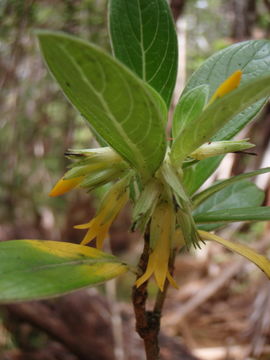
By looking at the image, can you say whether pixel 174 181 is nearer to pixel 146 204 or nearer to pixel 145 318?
pixel 146 204

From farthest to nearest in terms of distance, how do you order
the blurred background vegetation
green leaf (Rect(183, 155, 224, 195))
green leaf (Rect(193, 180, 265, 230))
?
1. the blurred background vegetation
2. green leaf (Rect(193, 180, 265, 230))
3. green leaf (Rect(183, 155, 224, 195))

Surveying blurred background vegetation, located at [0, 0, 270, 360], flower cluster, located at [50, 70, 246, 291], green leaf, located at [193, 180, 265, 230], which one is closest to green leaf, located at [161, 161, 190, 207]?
flower cluster, located at [50, 70, 246, 291]

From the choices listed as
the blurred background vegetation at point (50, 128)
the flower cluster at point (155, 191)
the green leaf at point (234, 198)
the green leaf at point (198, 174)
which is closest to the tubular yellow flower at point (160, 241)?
the flower cluster at point (155, 191)

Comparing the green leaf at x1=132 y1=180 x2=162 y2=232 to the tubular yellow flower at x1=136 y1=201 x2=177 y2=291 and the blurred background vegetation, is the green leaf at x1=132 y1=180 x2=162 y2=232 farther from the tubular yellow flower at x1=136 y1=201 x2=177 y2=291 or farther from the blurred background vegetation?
the blurred background vegetation

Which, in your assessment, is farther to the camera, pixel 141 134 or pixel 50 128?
pixel 50 128

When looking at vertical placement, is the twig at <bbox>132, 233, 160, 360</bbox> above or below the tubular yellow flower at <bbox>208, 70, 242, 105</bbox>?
below

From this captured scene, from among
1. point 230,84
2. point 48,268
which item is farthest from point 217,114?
point 48,268

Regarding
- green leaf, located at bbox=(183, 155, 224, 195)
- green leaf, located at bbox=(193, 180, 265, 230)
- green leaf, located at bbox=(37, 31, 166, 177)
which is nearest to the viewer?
green leaf, located at bbox=(37, 31, 166, 177)
